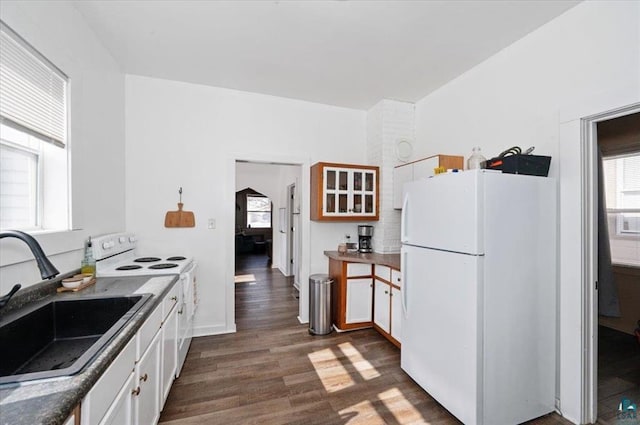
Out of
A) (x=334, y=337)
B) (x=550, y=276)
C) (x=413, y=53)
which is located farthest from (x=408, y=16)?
(x=334, y=337)

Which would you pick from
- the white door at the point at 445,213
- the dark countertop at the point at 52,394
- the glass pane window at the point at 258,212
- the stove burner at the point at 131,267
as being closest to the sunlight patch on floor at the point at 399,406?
the white door at the point at 445,213

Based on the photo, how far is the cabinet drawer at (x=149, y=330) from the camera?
1371 mm

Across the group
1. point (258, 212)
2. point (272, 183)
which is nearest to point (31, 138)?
point (272, 183)

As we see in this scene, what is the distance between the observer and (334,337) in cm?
307

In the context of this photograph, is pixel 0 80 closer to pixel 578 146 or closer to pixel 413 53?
pixel 413 53

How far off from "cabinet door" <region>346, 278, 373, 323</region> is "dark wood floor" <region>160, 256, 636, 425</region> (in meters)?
0.17

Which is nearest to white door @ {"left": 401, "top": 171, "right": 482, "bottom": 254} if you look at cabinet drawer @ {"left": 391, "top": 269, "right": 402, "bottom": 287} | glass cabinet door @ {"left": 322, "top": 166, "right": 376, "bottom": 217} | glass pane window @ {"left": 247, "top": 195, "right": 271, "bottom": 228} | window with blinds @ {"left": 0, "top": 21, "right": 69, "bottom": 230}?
cabinet drawer @ {"left": 391, "top": 269, "right": 402, "bottom": 287}

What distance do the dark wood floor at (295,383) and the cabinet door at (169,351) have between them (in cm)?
16

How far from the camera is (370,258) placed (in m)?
3.13

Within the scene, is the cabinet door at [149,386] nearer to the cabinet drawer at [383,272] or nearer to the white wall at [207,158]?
the white wall at [207,158]

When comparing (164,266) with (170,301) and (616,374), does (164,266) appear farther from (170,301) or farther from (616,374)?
(616,374)

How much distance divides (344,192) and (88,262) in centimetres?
255

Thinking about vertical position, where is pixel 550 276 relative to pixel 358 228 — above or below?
below

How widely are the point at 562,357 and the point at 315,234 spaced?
2568mm
